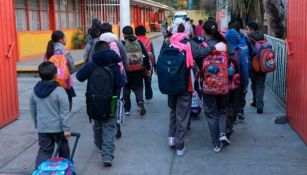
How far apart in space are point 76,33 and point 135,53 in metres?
15.6

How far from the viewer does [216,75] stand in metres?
5.54

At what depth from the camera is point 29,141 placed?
647 cm

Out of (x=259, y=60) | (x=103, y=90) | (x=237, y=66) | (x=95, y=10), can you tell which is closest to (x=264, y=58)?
(x=259, y=60)

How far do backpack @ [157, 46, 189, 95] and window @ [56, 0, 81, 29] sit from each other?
1607cm

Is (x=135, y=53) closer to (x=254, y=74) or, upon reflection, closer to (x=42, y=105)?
(x=254, y=74)

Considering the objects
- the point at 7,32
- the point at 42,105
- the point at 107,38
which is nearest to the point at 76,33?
the point at 7,32

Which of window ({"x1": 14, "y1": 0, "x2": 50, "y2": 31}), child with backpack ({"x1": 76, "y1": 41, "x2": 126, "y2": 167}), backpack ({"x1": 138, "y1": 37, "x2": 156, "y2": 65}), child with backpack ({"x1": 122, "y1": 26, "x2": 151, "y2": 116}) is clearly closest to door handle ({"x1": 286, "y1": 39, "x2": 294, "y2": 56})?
child with backpack ({"x1": 122, "y1": 26, "x2": 151, "y2": 116})

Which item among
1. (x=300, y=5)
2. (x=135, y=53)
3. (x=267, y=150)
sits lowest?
(x=267, y=150)

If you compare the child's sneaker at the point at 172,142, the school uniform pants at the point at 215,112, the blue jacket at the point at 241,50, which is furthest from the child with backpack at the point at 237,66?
the child's sneaker at the point at 172,142

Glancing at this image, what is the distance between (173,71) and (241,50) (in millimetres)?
1255

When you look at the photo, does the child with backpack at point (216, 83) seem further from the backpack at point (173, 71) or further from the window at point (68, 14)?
the window at point (68, 14)

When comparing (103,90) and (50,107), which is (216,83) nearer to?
(103,90)

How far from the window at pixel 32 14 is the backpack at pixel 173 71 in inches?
489

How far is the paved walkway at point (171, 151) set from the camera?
523 cm
